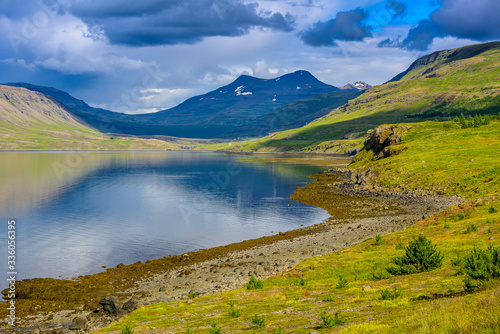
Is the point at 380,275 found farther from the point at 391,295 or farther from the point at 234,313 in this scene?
the point at 234,313

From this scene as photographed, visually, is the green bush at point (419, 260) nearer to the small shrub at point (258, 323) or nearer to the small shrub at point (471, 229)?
the small shrub at point (471, 229)

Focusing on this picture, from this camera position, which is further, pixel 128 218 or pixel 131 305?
pixel 128 218

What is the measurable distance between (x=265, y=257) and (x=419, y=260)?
25674 mm

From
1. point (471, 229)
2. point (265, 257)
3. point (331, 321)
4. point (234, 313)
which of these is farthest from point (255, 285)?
point (471, 229)

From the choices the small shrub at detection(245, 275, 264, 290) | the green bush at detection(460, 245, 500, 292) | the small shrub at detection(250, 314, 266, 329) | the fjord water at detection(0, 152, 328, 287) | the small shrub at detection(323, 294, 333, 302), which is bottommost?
the fjord water at detection(0, 152, 328, 287)

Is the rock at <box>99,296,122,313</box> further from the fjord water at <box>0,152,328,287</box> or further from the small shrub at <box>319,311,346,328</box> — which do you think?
the small shrub at <box>319,311,346,328</box>

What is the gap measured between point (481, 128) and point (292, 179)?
2961 inches

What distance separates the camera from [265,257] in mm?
49969

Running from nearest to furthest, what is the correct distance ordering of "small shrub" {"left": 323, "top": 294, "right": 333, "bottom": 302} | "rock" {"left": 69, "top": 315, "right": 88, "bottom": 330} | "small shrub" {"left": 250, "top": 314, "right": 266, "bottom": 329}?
1. "small shrub" {"left": 250, "top": 314, "right": 266, "bottom": 329}
2. "small shrub" {"left": 323, "top": 294, "right": 333, "bottom": 302}
3. "rock" {"left": 69, "top": 315, "right": 88, "bottom": 330}

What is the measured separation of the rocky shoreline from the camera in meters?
32.2

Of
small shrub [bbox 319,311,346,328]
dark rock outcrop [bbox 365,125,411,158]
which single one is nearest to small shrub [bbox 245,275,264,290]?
small shrub [bbox 319,311,346,328]

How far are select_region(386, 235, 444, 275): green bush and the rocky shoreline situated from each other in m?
14.9

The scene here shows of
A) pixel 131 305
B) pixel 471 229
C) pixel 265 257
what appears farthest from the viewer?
pixel 265 257

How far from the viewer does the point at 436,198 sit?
81750 millimetres
